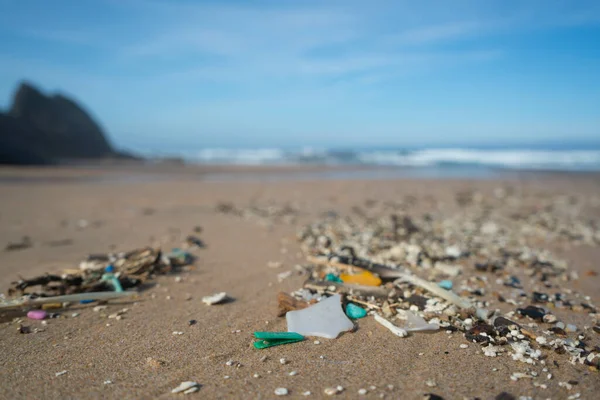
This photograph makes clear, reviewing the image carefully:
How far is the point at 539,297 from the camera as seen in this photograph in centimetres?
352

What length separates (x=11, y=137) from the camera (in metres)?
19.6

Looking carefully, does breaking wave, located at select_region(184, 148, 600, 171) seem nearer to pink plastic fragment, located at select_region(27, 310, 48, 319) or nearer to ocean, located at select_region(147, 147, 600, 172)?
ocean, located at select_region(147, 147, 600, 172)

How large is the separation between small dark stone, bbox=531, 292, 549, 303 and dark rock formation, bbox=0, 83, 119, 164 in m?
21.1

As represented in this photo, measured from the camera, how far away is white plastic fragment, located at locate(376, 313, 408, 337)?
279cm

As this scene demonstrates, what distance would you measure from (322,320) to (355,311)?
30cm

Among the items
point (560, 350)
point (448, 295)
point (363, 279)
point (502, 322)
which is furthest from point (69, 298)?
point (560, 350)

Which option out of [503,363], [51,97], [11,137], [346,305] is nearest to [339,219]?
[346,305]

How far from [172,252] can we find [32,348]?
207 centimetres

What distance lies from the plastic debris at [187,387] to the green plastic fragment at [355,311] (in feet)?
4.14

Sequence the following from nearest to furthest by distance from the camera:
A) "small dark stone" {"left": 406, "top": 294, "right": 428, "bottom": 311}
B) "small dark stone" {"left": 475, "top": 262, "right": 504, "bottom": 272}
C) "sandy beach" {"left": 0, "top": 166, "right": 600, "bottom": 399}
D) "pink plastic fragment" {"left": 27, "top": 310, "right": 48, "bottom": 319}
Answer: "sandy beach" {"left": 0, "top": 166, "right": 600, "bottom": 399}
"pink plastic fragment" {"left": 27, "top": 310, "right": 48, "bottom": 319}
"small dark stone" {"left": 406, "top": 294, "right": 428, "bottom": 311}
"small dark stone" {"left": 475, "top": 262, "right": 504, "bottom": 272}

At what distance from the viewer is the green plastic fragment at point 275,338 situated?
8.79ft

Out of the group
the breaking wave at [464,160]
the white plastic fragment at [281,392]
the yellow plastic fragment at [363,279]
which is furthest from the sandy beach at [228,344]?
the breaking wave at [464,160]

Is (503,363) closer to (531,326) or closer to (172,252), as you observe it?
(531,326)

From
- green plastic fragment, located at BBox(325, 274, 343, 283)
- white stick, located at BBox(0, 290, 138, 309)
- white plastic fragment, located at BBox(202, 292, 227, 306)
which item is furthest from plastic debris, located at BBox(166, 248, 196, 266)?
green plastic fragment, located at BBox(325, 274, 343, 283)
